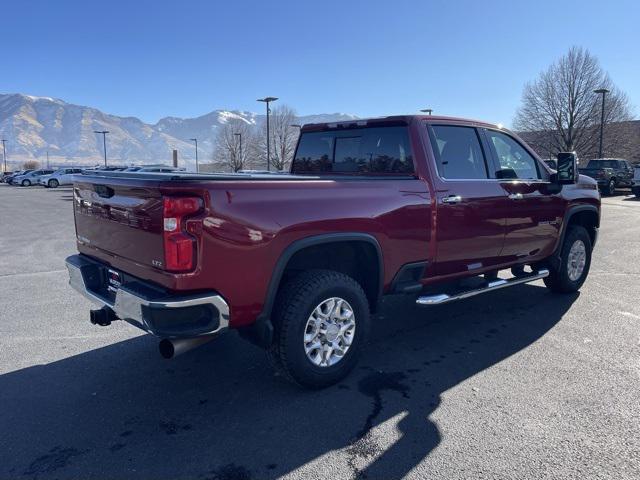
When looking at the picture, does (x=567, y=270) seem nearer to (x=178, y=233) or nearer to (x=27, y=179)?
(x=178, y=233)

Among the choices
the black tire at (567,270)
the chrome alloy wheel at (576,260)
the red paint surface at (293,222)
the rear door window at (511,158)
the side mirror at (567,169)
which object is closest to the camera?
the red paint surface at (293,222)

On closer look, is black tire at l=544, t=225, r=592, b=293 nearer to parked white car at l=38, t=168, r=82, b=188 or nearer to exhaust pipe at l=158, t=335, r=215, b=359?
exhaust pipe at l=158, t=335, r=215, b=359

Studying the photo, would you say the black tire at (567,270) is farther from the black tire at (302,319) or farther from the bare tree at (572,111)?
the bare tree at (572,111)

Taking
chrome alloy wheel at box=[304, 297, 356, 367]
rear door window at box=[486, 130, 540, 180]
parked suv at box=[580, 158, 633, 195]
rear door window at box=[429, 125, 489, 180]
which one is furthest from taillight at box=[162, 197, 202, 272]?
parked suv at box=[580, 158, 633, 195]

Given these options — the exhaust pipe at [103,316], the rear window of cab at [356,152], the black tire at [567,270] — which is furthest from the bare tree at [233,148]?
the exhaust pipe at [103,316]

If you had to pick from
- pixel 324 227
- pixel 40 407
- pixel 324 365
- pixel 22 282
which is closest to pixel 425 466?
pixel 324 365

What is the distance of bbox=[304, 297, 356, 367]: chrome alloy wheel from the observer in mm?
3682

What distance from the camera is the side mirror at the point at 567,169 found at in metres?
5.45

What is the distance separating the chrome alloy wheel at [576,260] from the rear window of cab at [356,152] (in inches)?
120

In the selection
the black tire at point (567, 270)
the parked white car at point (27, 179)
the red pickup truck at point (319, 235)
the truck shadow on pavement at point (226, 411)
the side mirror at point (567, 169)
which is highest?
the side mirror at point (567, 169)

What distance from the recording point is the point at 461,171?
473 centimetres

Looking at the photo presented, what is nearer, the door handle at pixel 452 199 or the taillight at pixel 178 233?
the taillight at pixel 178 233

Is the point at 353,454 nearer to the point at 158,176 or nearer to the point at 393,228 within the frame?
the point at 393,228

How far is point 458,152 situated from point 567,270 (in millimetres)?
2581
